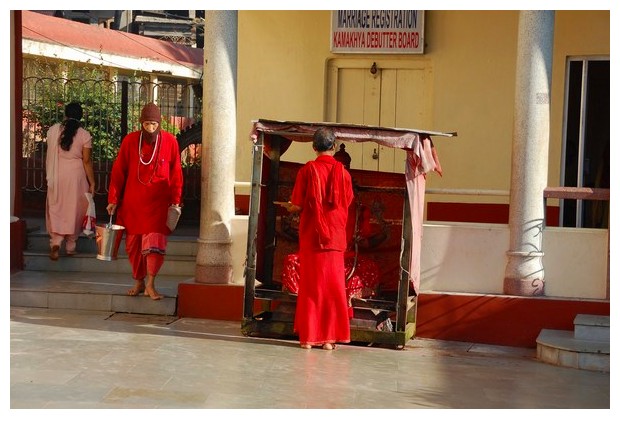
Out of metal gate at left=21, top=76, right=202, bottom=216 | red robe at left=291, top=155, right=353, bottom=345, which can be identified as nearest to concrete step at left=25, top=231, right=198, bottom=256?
metal gate at left=21, top=76, right=202, bottom=216

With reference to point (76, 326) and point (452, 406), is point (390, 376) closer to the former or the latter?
point (452, 406)

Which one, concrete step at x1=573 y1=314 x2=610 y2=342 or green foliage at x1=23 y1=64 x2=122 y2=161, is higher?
green foliage at x1=23 y1=64 x2=122 y2=161

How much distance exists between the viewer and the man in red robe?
412 inches

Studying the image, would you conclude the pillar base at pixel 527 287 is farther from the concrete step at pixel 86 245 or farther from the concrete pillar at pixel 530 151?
the concrete step at pixel 86 245

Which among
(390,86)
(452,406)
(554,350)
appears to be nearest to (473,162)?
(390,86)

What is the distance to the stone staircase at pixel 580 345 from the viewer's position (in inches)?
357

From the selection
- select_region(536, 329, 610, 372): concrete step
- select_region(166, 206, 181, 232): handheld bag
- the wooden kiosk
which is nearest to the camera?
select_region(536, 329, 610, 372): concrete step

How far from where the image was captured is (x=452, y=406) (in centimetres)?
759

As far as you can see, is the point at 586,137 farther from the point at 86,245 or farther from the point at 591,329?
the point at 86,245

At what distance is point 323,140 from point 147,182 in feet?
6.63

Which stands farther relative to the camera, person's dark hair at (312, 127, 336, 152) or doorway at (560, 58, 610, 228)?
doorway at (560, 58, 610, 228)

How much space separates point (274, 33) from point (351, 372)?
19.8 ft

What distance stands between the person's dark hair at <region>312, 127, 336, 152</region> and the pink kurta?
12.0 feet

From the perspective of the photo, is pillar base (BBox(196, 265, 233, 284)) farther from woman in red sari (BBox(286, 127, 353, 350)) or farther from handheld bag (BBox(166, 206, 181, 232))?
woman in red sari (BBox(286, 127, 353, 350))
